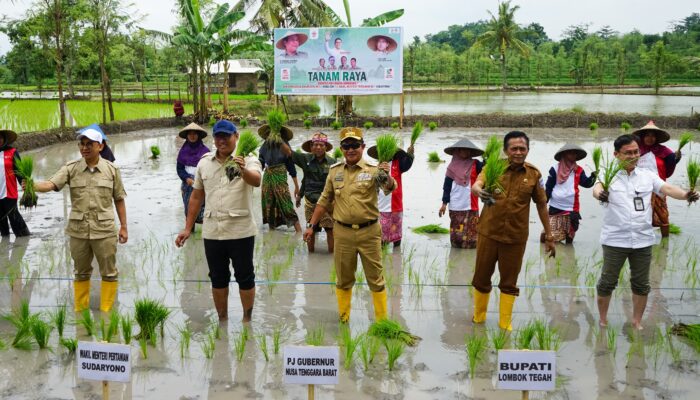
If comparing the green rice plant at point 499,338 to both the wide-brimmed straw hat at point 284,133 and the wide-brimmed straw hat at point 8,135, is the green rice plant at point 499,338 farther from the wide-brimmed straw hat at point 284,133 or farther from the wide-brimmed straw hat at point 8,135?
the wide-brimmed straw hat at point 8,135

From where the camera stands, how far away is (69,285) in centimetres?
612

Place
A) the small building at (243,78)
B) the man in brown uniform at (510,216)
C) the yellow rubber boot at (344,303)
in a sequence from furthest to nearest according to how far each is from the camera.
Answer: the small building at (243,78) < the yellow rubber boot at (344,303) < the man in brown uniform at (510,216)

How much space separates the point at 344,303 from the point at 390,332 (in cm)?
52

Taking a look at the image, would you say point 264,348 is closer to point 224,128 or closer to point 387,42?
point 224,128

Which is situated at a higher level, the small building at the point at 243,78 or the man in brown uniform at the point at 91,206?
the small building at the point at 243,78

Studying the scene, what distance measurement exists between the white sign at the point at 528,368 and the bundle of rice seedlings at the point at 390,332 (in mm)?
1433

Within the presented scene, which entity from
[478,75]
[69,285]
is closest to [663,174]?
[69,285]

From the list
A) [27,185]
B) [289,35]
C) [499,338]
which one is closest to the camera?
[499,338]

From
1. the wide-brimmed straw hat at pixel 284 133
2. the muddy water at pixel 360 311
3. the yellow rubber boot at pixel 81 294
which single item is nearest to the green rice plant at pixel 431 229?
the muddy water at pixel 360 311

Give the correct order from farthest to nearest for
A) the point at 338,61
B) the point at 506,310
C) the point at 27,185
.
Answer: the point at 338,61 < the point at 27,185 < the point at 506,310

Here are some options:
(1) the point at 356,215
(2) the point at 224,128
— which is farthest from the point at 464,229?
(2) the point at 224,128

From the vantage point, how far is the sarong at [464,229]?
7.50 meters

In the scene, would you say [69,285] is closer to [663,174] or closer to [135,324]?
[135,324]

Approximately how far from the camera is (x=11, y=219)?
801cm
